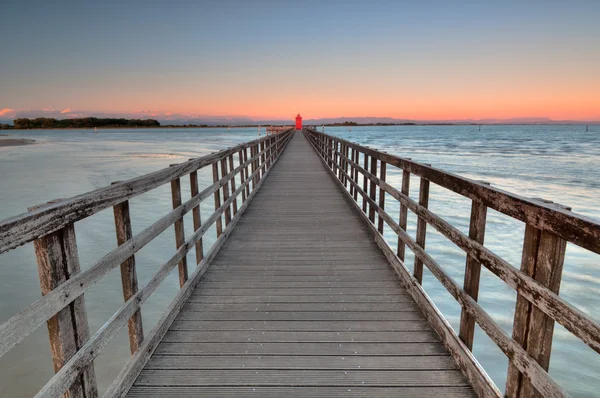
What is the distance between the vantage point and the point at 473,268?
246 cm

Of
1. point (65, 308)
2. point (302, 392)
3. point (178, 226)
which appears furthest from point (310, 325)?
point (65, 308)

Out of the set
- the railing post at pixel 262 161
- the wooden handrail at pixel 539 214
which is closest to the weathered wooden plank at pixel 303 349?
the wooden handrail at pixel 539 214

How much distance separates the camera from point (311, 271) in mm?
4301

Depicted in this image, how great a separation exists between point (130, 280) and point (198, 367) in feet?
2.44

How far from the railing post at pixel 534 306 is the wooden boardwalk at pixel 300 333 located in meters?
0.66

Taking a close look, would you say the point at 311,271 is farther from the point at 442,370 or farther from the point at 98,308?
the point at 98,308

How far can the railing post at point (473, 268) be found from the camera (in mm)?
2373

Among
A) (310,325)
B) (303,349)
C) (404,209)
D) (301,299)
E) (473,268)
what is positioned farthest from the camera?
(404,209)

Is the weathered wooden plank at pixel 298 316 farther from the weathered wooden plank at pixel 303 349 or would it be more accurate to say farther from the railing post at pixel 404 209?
the railing post at pixel 404 209

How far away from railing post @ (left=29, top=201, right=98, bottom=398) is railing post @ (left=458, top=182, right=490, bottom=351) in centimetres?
217

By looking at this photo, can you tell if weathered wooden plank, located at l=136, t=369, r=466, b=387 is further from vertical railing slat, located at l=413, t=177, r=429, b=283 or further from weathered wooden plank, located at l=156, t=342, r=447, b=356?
vertical railing slat, located at l=413, t=177, r=429, b=283

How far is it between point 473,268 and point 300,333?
1.37 m

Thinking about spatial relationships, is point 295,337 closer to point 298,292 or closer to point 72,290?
point 298,292

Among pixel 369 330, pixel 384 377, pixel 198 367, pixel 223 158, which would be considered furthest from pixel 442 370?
pixel 223 158
